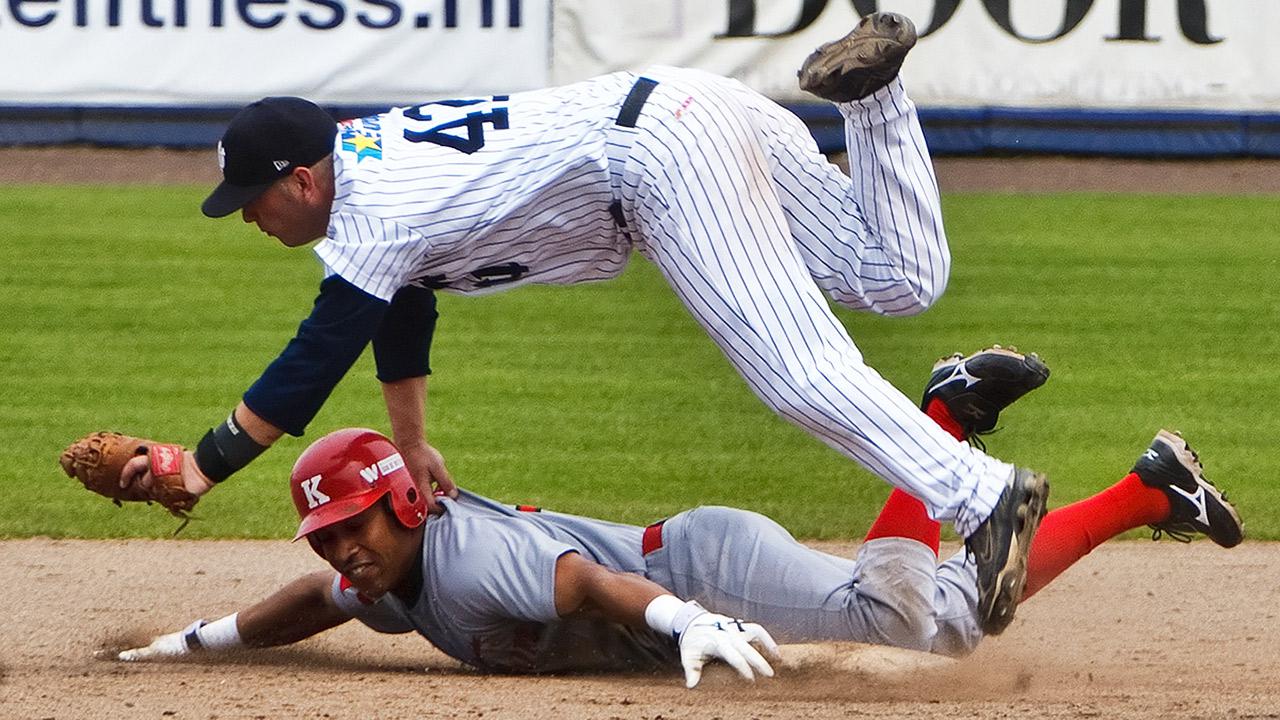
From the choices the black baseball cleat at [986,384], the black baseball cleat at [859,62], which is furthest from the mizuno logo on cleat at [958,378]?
the black baseball cleat at [859,62]

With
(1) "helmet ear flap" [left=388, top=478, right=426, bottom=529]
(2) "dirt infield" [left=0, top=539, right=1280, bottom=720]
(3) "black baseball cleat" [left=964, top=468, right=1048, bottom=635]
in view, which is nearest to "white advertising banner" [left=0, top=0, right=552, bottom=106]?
(2) "dirt infield" [left=0, top=539, right=1280, bottom=720]

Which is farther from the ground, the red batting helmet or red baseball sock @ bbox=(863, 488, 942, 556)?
the red batting helmet

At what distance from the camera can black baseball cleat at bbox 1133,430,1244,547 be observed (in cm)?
439

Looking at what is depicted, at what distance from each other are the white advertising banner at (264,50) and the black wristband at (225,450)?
10.7 meters

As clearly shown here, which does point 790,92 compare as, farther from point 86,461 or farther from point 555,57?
point 86,461

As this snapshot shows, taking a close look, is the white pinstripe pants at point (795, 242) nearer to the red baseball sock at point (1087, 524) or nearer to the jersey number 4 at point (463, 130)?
the jersey number 4 at point (463, 130)

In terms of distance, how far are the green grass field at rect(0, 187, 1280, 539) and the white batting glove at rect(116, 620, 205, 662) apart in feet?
5.30

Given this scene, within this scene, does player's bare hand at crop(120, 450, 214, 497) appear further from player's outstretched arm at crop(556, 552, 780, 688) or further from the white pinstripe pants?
the white pinstripe pants

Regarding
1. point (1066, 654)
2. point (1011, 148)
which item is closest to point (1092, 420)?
point (1066, 654)

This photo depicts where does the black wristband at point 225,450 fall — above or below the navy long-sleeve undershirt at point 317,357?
below

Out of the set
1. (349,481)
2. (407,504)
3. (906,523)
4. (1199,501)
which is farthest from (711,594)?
(1199,501)

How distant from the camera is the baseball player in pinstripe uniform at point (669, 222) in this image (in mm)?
3715

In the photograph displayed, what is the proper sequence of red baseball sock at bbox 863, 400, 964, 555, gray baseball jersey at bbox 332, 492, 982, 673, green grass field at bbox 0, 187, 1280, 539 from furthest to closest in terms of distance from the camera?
green grass field at bbox 0, 187, 1280, 539, red baseball sock at bbox 863, 400, 964, 555, gray baseball jersey at bbox 332, 492, 982, 673

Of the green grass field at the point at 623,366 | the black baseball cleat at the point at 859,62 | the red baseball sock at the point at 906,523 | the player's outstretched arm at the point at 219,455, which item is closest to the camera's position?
the player's outstretched arm at the point at 219,455
